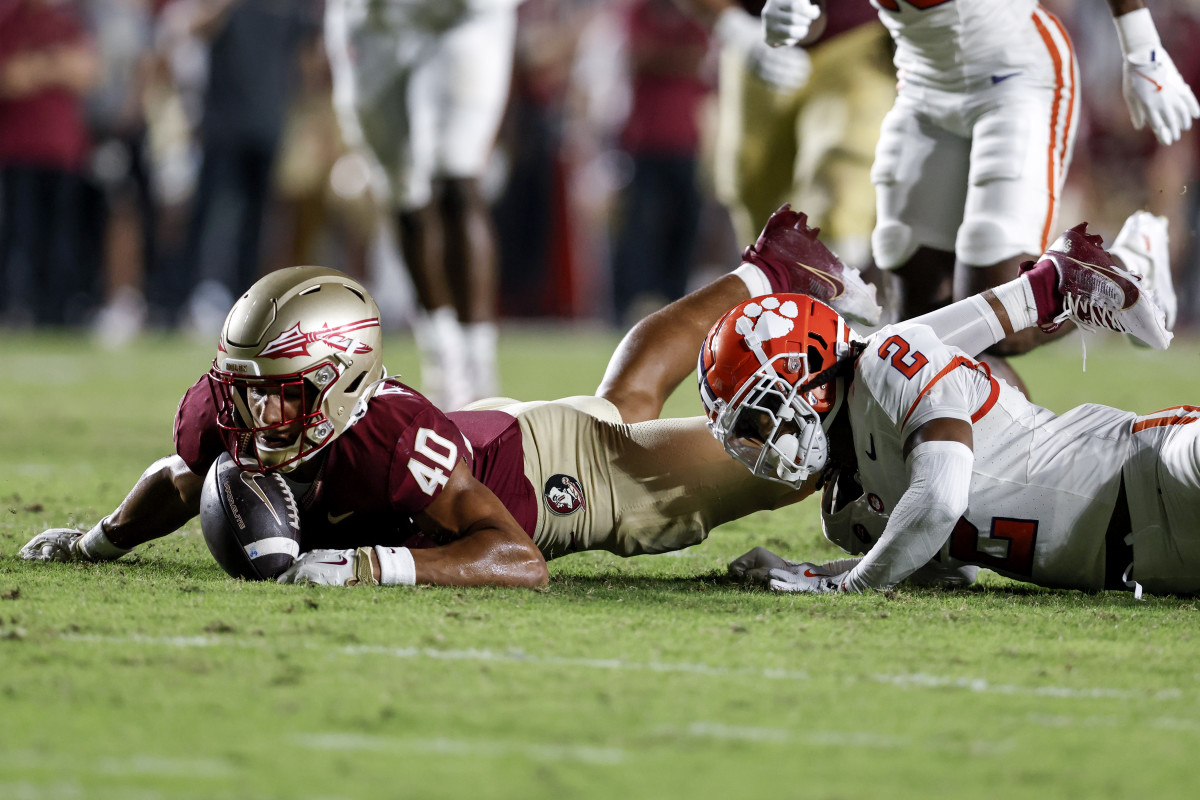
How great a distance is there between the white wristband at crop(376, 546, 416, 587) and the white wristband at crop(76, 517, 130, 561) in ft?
2.39

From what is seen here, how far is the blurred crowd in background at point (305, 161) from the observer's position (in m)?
11.1

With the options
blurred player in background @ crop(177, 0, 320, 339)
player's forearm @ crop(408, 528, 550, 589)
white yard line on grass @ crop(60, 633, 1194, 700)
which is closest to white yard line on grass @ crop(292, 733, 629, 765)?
white yard line on grass @ crop(60, 633, 1194, 700)

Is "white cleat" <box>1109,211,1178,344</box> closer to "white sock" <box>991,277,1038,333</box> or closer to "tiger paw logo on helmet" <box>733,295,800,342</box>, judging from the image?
"white sock" <box>991,277,1038,333</box>

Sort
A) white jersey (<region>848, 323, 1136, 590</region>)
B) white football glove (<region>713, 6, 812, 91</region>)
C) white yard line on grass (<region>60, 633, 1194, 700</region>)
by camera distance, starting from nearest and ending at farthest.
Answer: white yard line on grass (<region>60, 633, 1194, 700</region>) → white jersey (<region>848, 323, 1136, 590</region>) → white football glove (<region>713, 6, 812, 91</region>)

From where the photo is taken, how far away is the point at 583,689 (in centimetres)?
251

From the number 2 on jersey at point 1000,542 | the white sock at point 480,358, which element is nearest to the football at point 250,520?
the number 2 on jersey at point 1000,542

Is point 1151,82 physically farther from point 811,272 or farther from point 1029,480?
point 1029,480

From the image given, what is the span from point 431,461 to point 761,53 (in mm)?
2393

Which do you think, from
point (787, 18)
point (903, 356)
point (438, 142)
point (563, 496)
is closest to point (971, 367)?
point (903, 356)

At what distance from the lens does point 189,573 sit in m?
3.61

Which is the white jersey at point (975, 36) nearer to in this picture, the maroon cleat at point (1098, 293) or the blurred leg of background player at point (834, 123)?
the maroon cleat at point (1098, 293)

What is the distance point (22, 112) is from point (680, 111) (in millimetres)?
4410

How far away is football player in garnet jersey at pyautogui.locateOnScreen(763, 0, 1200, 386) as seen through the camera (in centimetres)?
446

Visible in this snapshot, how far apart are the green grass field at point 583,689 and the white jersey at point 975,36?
151cm
